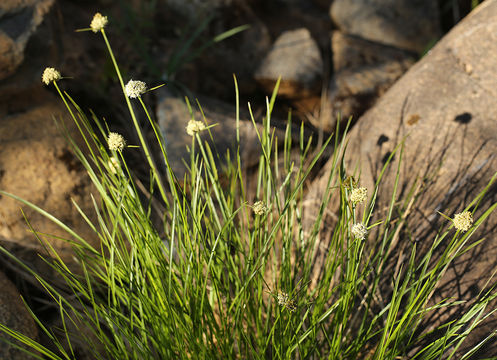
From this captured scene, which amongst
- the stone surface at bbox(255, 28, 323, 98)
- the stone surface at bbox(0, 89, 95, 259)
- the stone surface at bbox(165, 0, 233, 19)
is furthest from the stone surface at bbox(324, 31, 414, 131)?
the stone surface at bbox(0, 89, 95, 259)

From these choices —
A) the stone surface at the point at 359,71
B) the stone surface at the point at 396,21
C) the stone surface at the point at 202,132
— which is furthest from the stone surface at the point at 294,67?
the stone surface at the point at 202,132

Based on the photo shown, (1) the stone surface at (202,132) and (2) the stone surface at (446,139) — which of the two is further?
(1) the stone surface at (202,132)

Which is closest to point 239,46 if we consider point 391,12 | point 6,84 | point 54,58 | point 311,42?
point 311,42

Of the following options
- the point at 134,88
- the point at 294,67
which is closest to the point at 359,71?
the point at 294,67

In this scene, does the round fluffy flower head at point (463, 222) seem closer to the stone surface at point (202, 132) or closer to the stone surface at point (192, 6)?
the stone surface at point (202, 132)

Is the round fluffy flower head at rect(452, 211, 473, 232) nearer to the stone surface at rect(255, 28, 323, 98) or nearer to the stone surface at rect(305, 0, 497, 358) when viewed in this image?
the stone surface at rect(305, 0, 497, 358)

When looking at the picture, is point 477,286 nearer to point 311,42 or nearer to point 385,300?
point 385,300
